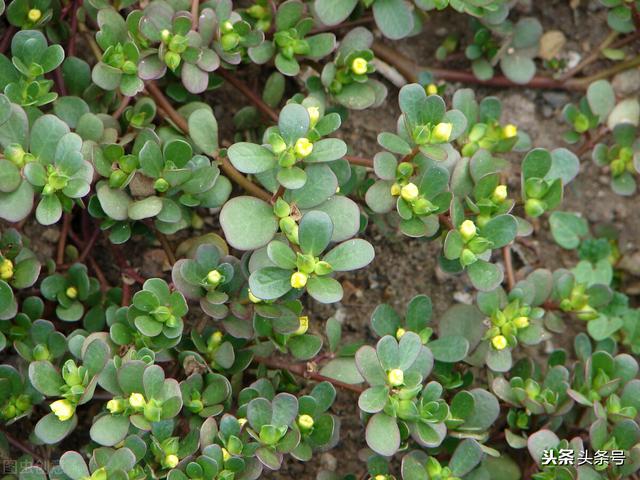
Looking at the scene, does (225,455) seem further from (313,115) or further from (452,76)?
(452,76)

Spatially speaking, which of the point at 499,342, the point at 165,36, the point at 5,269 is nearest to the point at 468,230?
the point at 499,342

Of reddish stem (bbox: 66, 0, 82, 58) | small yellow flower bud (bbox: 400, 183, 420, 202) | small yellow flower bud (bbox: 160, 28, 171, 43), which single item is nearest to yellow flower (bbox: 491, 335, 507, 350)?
small yellow flower bud (bbox: 400, 183, 420, 202)

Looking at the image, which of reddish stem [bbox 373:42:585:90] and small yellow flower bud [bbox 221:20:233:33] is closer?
small yellow flower bud [bbox 221:20:233:33]

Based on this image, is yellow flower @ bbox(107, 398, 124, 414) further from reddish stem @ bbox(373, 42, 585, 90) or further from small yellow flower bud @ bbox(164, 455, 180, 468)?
reddish stem @ bbox(373, 42, 585, 90)

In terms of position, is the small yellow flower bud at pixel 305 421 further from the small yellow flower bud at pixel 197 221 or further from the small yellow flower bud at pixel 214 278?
the small yellow flower bud at pixel 197 221

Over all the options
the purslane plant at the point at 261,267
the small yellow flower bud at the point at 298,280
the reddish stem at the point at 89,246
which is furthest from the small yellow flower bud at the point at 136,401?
the reddish stem at the point at 89,246
